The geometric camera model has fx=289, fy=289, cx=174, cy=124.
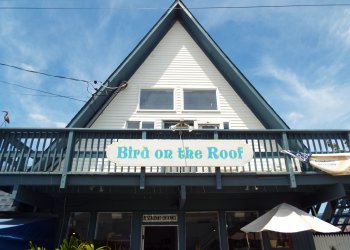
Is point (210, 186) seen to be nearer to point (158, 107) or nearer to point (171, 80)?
point (158, 107)

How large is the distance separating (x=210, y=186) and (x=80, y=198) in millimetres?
4009

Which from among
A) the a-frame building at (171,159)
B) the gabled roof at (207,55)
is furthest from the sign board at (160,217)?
the gabled roof at (207,55)

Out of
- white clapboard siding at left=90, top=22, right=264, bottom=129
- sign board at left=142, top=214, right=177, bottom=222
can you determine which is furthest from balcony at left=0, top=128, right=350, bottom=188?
white clapboard siding at left=90, top=22, right=264, bottom=129

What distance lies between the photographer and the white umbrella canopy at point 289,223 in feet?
21.1

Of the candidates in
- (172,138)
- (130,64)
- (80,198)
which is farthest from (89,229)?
(130,64)

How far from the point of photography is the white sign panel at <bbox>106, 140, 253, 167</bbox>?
276 inches

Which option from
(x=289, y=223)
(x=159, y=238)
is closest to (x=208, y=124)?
(x=159, y=238)

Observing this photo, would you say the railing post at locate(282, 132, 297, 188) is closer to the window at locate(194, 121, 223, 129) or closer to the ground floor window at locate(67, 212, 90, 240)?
the window at locate(194, 121, 223, 129)

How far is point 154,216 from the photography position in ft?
28.4

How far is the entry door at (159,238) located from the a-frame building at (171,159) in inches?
1.1

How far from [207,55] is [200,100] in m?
1.94

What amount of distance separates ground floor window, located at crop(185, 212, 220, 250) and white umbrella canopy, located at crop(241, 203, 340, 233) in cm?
174

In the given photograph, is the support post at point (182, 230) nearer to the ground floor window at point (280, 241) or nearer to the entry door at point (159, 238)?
the entry door at point (159, 238)

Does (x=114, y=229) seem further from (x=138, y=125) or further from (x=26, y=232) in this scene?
(x=138, y=125)
